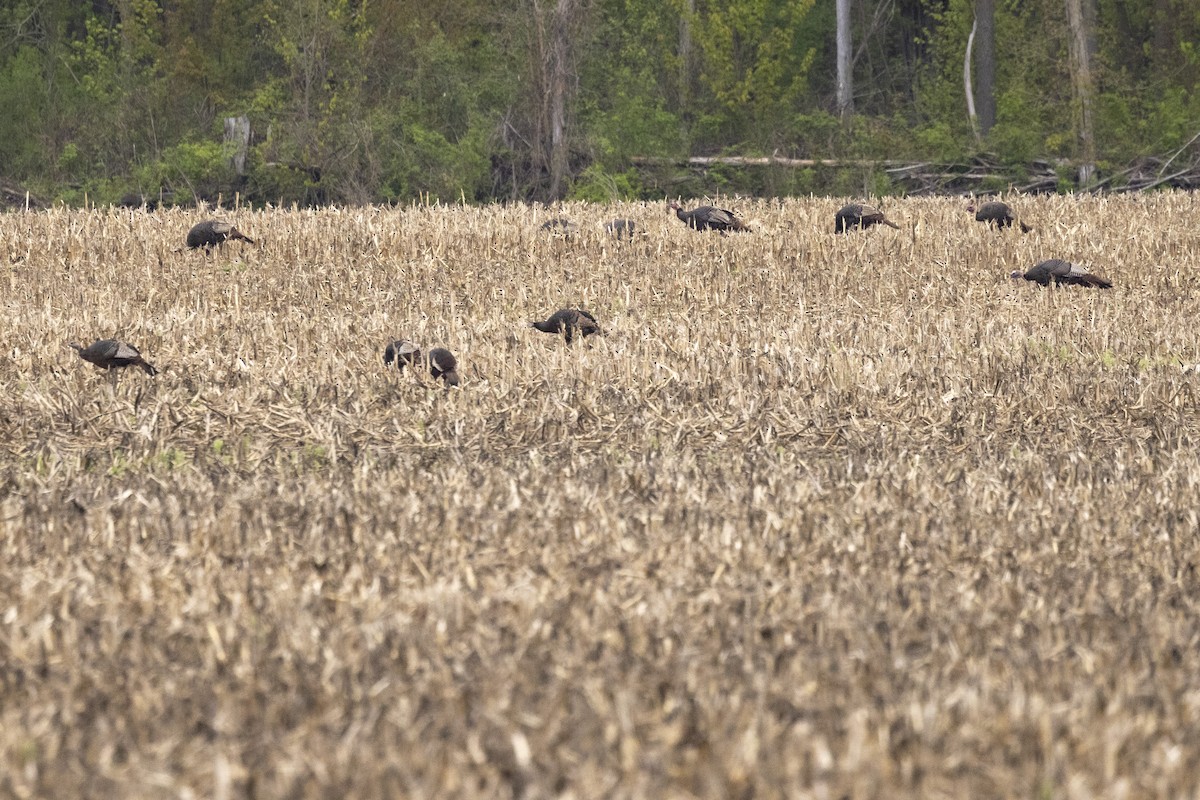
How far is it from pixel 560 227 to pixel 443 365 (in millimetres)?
6802

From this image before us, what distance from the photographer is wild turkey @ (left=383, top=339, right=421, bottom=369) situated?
7777 mm

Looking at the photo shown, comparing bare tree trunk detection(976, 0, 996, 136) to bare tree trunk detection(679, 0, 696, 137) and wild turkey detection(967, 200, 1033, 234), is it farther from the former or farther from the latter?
wild turkey detection(967, 200, 1033, 234)

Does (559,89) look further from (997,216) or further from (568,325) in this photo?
(568,325)

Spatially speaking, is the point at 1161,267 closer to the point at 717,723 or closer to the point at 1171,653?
the point at 1171,653

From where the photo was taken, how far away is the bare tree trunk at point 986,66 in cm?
3145

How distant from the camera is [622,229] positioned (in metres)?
13.9

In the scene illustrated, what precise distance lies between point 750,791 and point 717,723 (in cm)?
28

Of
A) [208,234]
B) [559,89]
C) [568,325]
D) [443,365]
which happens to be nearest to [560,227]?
[208,234]

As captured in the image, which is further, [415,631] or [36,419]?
[36,419]

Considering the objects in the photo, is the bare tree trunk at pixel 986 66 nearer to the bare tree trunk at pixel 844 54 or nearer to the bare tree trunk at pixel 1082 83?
the bare tree trunk at pixel 1082 83

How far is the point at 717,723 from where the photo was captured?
9.71 feet

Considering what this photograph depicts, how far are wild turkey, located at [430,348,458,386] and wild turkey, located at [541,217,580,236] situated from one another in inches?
248

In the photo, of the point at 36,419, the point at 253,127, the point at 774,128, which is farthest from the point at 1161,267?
the point at 253,127

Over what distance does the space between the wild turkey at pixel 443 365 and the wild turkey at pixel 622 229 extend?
6.34 meters
